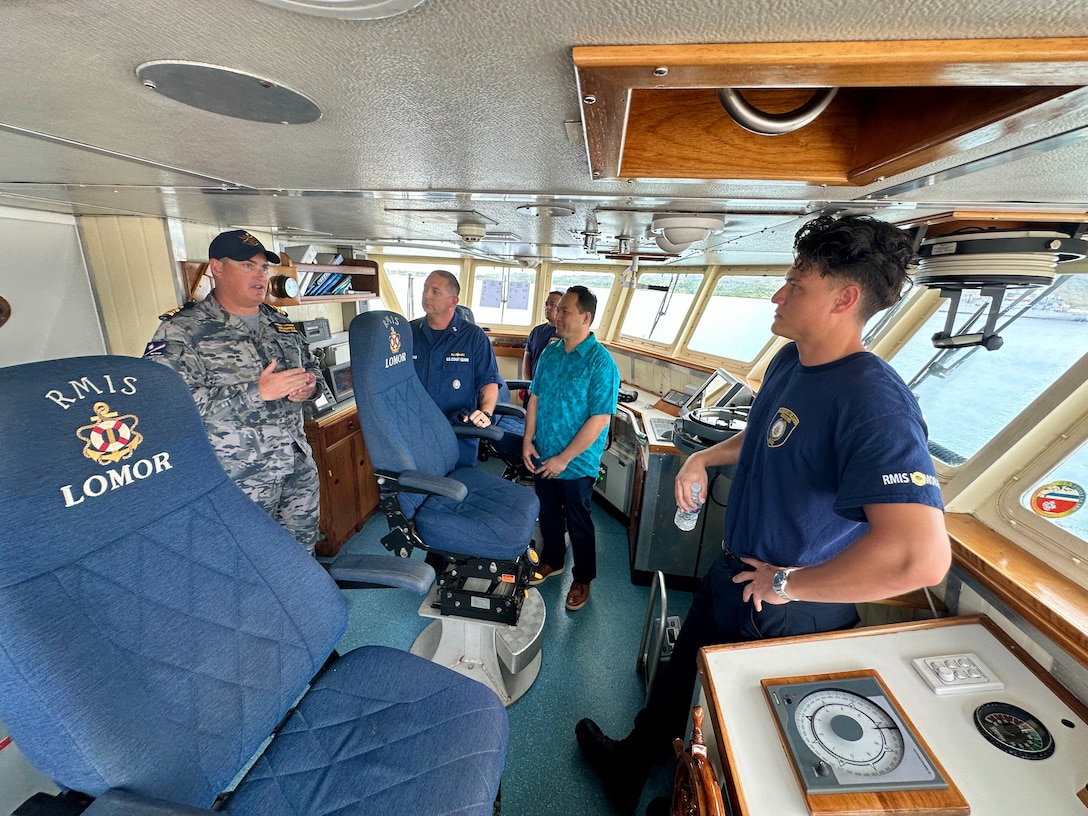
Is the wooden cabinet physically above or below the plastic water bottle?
below

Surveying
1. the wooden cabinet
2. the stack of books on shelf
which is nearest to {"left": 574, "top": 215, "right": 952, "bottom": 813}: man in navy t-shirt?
the wooden cabinet

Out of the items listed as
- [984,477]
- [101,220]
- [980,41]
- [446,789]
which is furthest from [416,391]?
[984,477]

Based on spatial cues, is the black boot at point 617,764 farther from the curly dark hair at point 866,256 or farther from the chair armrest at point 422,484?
the curly dark hair at point 866,256

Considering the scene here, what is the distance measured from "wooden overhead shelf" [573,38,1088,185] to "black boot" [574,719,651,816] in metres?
1.66

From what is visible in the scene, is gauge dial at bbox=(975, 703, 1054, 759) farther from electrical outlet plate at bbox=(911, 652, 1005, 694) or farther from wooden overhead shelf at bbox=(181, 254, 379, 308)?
wooden overhead shelf at bbox=(181, 254, 379, 308)

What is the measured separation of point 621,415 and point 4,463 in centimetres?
274

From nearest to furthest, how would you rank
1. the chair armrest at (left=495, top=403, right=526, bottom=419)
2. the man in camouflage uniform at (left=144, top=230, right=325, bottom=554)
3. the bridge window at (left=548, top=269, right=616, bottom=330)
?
the man in camouflage uniform at (left=144, top=230, right=325, bottom=554), the chair armrest at (left=495, top=403, right=526, bottom=419), the bridge window at (left=548, top=269, right=616, bottom=330)

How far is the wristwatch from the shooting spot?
100cm

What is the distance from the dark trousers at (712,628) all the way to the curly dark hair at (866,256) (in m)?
0.78

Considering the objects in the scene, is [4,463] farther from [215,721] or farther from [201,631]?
[215,721]

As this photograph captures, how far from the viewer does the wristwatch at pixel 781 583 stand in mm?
1001

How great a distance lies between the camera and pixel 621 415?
3.03 meters

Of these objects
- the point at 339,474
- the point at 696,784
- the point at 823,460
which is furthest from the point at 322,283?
the point at 696,784

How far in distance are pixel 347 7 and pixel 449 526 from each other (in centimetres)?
141
